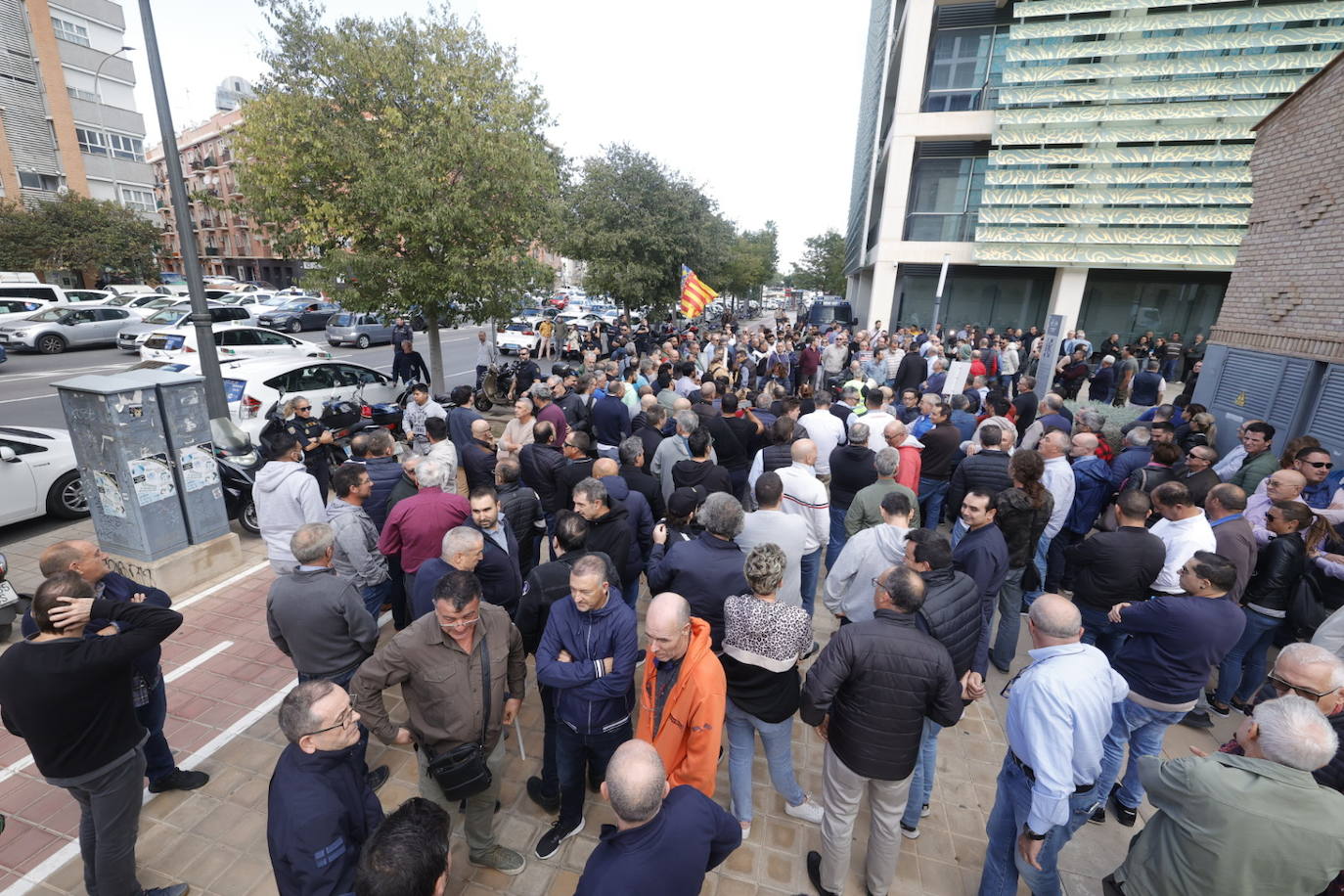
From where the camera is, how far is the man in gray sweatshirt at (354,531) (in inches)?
171

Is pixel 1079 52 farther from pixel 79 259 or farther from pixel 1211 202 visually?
pixel 79 259

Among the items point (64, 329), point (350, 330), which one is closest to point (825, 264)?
point (350, 330)

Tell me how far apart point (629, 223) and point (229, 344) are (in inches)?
477

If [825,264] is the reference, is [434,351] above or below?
below

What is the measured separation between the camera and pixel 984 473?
5.46 metres

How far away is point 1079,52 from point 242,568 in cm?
2386

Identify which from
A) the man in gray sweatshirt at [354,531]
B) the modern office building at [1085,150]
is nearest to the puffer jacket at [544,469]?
the man in gray sweatshirt at [354,531]

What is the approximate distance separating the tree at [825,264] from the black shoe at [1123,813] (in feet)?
143

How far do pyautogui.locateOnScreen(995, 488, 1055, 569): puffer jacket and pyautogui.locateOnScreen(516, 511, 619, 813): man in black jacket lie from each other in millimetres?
2994

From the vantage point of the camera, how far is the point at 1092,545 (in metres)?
4.14

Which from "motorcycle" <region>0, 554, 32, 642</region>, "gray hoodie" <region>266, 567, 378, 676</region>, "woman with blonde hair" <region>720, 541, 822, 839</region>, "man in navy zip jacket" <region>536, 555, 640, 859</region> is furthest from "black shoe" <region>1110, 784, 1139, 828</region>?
"motorcycle" <region>0, 554, 32, 642</region>

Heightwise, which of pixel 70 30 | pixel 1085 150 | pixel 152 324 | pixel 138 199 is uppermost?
pixel 70 30

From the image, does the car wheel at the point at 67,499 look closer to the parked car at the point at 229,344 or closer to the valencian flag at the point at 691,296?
the parked car at the point at 229,344

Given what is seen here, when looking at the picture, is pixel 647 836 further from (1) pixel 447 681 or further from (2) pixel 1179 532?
(2) pixel 1179 532
